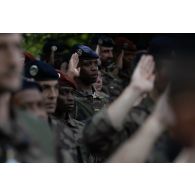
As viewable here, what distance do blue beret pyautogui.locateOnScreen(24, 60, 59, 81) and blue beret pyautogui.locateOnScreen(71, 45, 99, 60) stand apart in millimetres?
282

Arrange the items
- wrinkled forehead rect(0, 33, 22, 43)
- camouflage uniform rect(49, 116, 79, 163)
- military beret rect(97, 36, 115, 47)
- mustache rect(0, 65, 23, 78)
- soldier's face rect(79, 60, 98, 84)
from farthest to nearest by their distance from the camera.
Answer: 1. soldier's face rect(79, 60, 98, 84)
2. military beret rect(97, 36, 115, 47)
3. camouflage uniform rect(49, 116, 79, 163)
4. wrinkled forehead rect(0, 33, 22, 43)
5. mustache rect(0, 65, 23, 78)

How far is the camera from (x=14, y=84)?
15.0 feet

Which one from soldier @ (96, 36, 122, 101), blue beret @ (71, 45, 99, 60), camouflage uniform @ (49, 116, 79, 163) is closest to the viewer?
camouflage uniform @ (49, 116, 79, 163)

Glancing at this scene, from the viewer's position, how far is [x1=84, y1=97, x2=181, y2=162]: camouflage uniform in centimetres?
495

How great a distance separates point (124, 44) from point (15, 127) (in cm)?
122

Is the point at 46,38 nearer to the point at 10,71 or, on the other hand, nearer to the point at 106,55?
the point at 106,55

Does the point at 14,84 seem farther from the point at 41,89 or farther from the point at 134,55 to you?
the point at 134,55

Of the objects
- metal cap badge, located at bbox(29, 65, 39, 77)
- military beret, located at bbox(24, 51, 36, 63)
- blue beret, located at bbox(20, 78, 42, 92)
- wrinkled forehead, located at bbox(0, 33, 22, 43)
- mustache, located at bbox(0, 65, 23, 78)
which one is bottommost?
blue beret, located at bbox(20, 78, 42, 92)

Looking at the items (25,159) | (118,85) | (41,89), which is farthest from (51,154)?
(118,85)

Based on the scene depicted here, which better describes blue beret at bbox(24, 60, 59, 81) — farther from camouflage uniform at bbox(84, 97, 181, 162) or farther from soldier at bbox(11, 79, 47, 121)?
camouflage uniform at bbox(84, 97, 181, 162)

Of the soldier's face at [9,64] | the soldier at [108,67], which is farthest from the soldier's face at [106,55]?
the soldier's face at [9,64]

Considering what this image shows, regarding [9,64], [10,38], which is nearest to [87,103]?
[10,38]

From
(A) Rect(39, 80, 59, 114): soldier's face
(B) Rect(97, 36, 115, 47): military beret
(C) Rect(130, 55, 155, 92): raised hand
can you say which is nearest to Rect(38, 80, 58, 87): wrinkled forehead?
(A) Rect(39, 80, 59, 114): soldier's face

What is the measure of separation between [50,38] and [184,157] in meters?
1.29
